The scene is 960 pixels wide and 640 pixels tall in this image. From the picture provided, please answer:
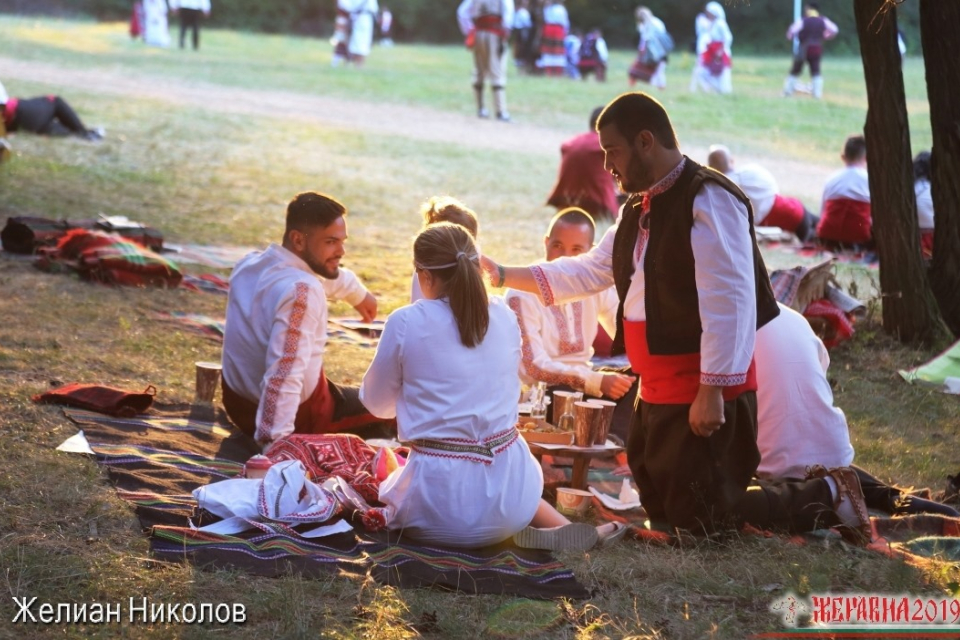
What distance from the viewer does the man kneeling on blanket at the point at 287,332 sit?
4680mm

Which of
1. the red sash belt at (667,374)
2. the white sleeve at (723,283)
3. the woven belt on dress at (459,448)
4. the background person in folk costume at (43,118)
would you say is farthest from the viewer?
the background person in folk costume at (43,118)

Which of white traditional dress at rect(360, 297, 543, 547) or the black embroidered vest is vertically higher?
the black embroidered vest

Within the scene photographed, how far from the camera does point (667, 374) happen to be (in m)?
4.10

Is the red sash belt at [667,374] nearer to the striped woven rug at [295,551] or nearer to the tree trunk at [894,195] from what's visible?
the striped woven rug at [295,551]

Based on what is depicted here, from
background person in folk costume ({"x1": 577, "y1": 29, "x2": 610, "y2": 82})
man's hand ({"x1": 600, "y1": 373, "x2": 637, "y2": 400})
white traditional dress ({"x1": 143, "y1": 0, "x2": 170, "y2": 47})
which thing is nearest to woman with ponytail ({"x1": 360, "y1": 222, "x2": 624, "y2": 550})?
man's hand ({"x1": 600, "y1": 373, "x2": 637, "y2": 400})

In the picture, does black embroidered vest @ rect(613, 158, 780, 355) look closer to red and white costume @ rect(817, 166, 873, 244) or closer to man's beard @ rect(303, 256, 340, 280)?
man's beard @ rect(303, 256, 340, 280)

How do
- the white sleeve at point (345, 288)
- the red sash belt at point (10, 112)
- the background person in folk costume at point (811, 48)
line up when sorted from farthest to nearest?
1. the background person in folk costume at point (811, 48)
2. the red sash belt at point (10, 112)
3. the white sleeve at point (345, 288)

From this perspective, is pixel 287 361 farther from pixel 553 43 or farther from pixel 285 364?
pixel 553 43

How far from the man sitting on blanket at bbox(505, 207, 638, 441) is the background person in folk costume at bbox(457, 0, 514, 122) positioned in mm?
14928

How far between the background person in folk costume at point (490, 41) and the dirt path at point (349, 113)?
23.8 inches

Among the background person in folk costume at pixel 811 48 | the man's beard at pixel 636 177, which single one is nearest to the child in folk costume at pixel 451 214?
the man's beard at pixel 636 177

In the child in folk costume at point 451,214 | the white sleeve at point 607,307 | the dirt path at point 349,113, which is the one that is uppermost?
the child in folk costume at point 451,214

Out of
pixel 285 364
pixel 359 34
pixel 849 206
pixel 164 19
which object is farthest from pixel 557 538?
pixel 164 19

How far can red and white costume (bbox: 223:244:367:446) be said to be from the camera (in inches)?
184
